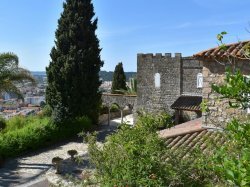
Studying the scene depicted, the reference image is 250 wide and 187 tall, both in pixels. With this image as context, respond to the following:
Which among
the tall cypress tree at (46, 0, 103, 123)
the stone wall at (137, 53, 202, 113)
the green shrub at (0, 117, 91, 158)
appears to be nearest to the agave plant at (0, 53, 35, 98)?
the green shrub at (0, 117, 91, 158)

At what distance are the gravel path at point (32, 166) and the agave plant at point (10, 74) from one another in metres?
3.70

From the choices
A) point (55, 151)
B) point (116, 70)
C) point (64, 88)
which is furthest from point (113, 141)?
point (116, 70)

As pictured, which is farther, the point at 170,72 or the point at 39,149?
the point at 170,72

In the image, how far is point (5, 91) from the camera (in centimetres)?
2000

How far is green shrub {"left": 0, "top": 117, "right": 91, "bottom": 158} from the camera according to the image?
1866 centimetres

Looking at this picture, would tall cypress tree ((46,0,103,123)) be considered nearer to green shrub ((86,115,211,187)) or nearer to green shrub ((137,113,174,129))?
green shrub ((137,113,174,129))

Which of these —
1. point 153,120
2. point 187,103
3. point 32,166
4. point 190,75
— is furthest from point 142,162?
point 190,75

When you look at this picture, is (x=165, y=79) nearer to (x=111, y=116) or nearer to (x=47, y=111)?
(x=111, y=116)

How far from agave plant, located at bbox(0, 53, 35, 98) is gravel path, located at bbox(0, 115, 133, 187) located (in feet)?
12.1

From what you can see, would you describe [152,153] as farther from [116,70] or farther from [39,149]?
[116,70]

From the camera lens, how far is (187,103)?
2733 cm

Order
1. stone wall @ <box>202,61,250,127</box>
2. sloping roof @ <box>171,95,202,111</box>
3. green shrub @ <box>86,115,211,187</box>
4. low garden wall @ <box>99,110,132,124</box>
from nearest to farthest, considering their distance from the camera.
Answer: green shrub @ <box>86,115,211,187</box> < stone wall @ <box>202,61,250,127</box> < sloping roof @ <box>171,95,202,111</box> < low garden wall @ <box>99,110,132,124</box>

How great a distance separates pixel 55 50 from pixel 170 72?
374 inches

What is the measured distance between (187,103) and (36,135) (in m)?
11.9
